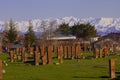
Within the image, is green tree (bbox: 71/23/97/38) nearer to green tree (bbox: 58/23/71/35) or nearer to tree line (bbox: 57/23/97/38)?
tree line (bbox: 57/23/97/38)

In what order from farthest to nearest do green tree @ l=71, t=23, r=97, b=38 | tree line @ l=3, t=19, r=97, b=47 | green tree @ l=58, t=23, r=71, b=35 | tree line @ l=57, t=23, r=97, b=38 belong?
green tree @ l=58, t=23, r=71, b=35, tree line @ l=57, t=23, r=97, b=38, green tree @ l=71, t=23, r=97, b=38, tree line @ l=3, t=19, r=97, b=47

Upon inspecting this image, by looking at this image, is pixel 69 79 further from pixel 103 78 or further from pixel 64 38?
pixel 64 38

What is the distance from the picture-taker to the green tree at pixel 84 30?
137 m

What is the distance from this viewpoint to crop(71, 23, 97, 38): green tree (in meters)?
137

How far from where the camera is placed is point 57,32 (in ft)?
503

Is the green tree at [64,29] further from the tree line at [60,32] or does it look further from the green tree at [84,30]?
the green tree at [84,30]

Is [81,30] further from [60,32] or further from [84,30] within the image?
[60,32]

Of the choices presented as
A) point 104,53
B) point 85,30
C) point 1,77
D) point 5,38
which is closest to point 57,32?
point 85,30

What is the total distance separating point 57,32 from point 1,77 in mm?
122637

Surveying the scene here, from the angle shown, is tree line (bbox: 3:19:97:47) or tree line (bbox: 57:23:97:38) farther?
tree line (bbox: 57:23:97:38)

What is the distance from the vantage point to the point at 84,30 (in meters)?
140

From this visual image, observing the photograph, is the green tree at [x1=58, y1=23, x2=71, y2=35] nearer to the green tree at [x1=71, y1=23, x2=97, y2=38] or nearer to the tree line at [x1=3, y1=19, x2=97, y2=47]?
the tree line at [x1=3, y1=19, x2=97, y2=47]

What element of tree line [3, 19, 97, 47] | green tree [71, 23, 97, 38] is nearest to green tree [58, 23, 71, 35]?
tree line [3, 19, 97, 47]

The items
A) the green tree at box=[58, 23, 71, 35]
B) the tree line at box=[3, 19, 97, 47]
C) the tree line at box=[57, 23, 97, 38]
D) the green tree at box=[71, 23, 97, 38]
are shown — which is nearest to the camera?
the tree line at box=[3, 19, 97, 47]
